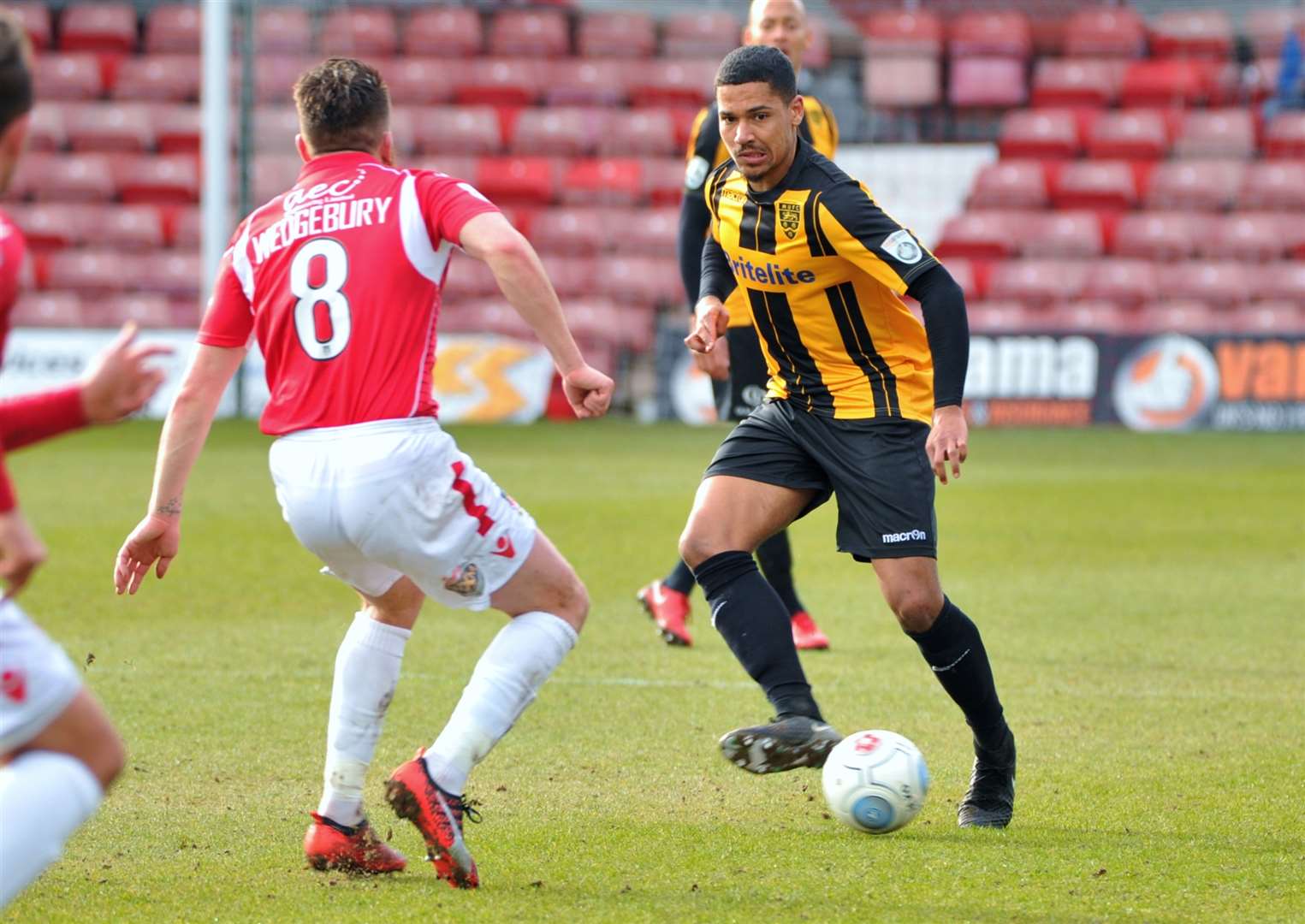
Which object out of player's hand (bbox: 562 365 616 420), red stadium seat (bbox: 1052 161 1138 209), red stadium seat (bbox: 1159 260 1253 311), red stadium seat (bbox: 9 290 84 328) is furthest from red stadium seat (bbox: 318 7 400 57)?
player's hand (bbox: 562 365 616 420)

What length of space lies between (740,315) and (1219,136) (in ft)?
58.0

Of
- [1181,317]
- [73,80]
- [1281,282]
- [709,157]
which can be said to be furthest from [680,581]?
[73,80]

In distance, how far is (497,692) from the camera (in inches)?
152

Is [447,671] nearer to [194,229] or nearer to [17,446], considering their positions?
[17,446]

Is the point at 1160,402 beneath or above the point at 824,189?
beneath

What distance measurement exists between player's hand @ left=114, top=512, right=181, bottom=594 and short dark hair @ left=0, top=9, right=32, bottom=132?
139 cm

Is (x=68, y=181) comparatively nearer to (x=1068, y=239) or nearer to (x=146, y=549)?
(x=1068, y=239)

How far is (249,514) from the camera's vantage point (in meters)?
11.5

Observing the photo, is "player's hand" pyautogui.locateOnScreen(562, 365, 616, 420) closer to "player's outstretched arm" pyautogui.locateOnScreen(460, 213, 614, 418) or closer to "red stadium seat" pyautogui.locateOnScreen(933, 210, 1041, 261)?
"player's outstretched arm" pyautogui.locateOnScreen(460, 213, 614, 418)

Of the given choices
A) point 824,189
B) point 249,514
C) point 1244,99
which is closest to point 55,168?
point 249,514

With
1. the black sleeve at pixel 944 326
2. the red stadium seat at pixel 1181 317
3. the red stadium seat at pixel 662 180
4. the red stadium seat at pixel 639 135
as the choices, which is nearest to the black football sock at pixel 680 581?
the black sleeve at pixel 944 326

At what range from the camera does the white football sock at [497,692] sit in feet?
12.6

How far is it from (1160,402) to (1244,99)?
20.9 feet

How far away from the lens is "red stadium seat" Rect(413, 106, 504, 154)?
76.4 ft
